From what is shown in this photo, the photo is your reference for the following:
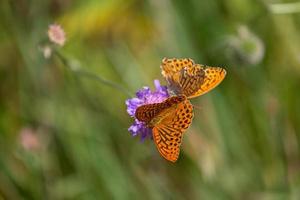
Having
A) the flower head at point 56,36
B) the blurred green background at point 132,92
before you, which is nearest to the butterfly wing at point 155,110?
the flower head at point 56,36

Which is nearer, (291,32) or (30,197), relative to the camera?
(30,197)

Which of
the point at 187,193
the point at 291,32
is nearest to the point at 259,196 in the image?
the point at 187,193

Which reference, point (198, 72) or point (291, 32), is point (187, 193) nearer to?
point (291, 32)

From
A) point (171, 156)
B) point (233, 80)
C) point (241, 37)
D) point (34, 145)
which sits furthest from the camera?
point (233, 80)

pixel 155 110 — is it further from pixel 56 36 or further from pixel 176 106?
pixel 56 36

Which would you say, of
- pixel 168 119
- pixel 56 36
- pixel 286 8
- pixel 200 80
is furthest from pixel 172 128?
pixel 286 8

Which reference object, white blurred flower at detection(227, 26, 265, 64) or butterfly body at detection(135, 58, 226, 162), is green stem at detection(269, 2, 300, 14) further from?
butterfly body at detection(135, 58, 226, 162)
